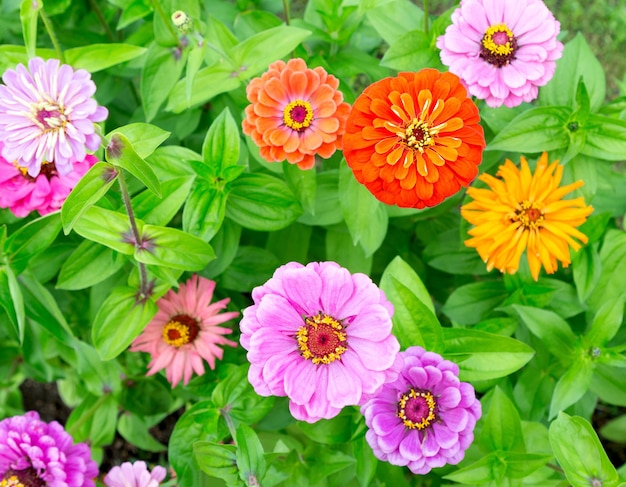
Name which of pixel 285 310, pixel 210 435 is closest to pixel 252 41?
pixel 285 310

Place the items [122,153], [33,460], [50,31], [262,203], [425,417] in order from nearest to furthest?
[122,153] → [425,417] → [33,460] → [50,31] → [262,203]

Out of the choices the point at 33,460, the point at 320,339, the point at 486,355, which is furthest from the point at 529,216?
the point at 33,460

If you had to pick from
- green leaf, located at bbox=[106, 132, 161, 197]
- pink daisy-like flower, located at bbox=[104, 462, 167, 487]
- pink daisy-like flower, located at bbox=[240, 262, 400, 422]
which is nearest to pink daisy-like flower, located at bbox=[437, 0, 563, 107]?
pink daisy-like flower, located at bbox=[240, 262, 400, 422]

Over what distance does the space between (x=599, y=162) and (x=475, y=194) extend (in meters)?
0.37

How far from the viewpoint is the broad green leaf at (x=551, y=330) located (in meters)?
1.42

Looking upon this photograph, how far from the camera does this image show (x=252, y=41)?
57.1 inches

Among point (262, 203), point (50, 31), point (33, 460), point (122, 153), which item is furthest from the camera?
point (262, 203)

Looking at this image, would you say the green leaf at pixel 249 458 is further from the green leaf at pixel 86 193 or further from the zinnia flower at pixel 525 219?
the zinnia flower at pixel 525 219

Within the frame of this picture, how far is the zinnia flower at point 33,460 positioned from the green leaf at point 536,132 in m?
1.05

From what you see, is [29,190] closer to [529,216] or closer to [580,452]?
[529,216]

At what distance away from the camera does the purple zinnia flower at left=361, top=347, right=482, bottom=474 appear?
3.50ft

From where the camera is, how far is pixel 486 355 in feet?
4.08

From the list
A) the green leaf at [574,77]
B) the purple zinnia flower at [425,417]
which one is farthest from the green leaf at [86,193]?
the green leaf at [574,77]

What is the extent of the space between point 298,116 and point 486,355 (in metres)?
0.58
